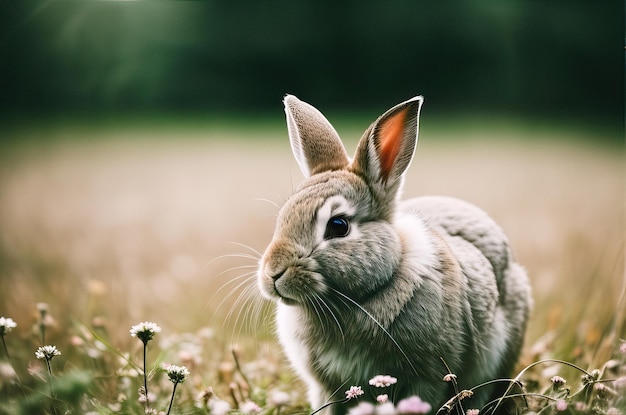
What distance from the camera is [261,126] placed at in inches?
101

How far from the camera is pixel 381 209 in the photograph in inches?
84.7

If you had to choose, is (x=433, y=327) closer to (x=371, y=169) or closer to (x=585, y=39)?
(x=371, y=169)

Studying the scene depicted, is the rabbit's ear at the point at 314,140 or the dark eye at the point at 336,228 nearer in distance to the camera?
the dark eye at the point at 336,228

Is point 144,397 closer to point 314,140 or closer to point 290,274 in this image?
point 290,274

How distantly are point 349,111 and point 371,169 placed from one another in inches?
17.8

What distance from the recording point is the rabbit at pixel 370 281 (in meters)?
2.02

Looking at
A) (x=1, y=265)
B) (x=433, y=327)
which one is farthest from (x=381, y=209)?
(x=1, y=265)

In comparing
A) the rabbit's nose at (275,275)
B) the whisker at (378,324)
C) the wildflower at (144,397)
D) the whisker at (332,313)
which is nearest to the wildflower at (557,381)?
the whisker at (378,324)

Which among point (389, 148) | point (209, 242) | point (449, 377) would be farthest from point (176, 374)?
point (209, 242)

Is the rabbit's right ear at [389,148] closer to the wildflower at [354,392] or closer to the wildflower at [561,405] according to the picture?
the wildflower at [354,392]

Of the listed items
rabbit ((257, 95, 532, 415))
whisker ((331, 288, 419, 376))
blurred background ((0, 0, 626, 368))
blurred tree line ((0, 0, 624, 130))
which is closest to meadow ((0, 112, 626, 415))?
blurred background ((0, 0, 626, 368))

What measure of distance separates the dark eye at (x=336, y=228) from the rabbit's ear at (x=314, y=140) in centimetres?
24

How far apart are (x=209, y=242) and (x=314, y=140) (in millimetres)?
1086

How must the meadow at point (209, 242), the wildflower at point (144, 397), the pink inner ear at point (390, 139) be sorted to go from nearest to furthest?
the pink inner ear at point (390, 139)
the wildflower at point (144, 397)
the meadow at point (209, 242)
